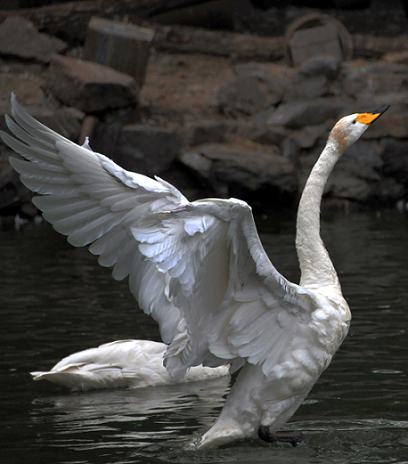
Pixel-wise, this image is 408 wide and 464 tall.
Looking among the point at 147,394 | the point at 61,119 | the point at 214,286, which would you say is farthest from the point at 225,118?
the point at 214,286

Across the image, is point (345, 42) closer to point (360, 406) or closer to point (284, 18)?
point (284, 18)

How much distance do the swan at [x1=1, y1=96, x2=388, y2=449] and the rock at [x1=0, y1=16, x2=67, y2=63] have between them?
13734 millimetres

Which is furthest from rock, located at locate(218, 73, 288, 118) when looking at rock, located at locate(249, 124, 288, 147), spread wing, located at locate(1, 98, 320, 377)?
spread wing, located at locate(1, 98, 320, 377)

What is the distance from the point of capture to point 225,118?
1734cm

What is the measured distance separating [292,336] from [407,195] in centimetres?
1271

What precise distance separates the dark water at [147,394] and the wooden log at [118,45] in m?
7.08

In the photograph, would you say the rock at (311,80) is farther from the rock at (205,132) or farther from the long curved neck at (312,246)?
the long curved neck at (312,246)

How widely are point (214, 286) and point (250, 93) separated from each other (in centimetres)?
1350

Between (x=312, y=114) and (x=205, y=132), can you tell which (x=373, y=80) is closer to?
(x=312, y=114)

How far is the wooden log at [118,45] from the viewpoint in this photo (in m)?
16.0

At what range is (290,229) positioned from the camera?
43.7 feet

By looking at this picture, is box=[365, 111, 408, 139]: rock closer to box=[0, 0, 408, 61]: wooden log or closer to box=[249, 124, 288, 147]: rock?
box=[249, 124, 288, 147]: rock

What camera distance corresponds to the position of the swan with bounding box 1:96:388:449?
4070 mm

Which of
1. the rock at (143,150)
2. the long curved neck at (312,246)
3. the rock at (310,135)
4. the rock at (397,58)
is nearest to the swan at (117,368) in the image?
the long curved neck at (312,246)
